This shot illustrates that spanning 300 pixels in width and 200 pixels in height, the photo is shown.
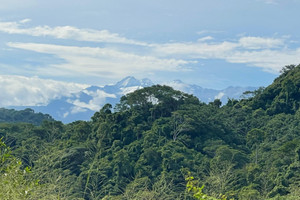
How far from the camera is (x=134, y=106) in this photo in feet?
122

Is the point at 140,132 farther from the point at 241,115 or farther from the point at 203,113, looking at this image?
the point at 241,115

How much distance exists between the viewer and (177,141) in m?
32.8

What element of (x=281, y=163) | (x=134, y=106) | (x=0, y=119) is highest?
(x=134, y=106)

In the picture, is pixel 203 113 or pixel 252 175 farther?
pixel 203 113

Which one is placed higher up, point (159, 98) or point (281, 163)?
point (159, 98)

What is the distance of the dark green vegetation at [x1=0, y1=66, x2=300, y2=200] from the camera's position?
89.0 feet

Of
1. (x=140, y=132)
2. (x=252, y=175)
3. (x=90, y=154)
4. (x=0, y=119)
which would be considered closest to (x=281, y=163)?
(x=252, y=175)

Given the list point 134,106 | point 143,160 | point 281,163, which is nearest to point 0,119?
point 134,106

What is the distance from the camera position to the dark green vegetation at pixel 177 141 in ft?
89.0

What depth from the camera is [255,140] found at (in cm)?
3503

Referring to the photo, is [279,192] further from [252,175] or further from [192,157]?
[192,157]

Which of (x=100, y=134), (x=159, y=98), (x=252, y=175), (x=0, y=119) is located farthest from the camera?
(x=0, y=119)

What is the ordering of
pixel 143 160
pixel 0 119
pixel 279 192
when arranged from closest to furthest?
pixel 279 192
pixel 143 160
pixel 0 119

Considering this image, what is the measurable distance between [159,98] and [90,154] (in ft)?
27.8
